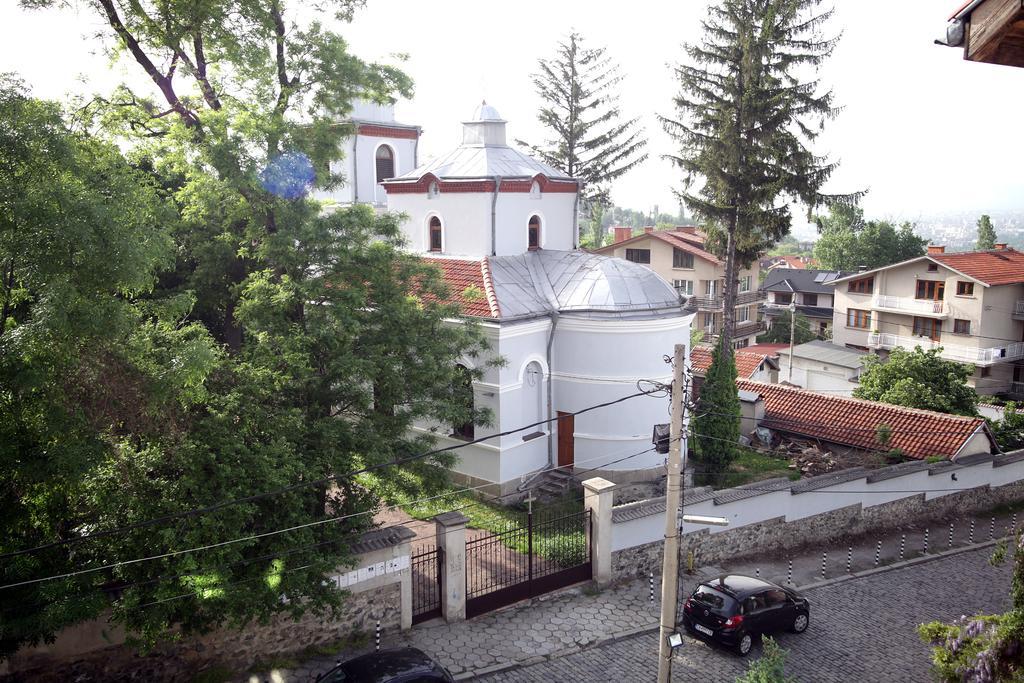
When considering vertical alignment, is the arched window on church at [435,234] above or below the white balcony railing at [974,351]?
above

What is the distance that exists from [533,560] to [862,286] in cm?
3270

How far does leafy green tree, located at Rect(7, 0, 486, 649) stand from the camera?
10094mm

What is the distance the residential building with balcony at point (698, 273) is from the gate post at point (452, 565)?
34796 millimetres

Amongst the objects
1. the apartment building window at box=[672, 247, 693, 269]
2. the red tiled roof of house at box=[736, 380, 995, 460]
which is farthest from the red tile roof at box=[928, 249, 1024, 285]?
the red tiled roof of house at box=[736, 380, 995, 460]

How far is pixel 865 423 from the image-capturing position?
2383cm

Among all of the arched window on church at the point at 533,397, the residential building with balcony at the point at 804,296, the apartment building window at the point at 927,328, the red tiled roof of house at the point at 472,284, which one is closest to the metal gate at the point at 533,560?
the arched window on church at the point at 533,397

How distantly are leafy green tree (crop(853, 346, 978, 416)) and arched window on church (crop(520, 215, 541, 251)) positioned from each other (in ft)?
41.9

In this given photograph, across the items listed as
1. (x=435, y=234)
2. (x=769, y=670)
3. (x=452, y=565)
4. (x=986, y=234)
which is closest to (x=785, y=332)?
(x=986, y=234)

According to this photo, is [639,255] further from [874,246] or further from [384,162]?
[384,162]

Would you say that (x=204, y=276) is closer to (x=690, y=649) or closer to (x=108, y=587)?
(x=108, y=587)

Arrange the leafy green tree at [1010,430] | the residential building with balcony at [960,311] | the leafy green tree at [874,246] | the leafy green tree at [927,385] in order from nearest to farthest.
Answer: the leafy green tree at [1010,430] < the leafy green tree at [927,385] < the residential building with balcony at [960,311] < the leafy green tree at [874,246]

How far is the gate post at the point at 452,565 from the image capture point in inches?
549

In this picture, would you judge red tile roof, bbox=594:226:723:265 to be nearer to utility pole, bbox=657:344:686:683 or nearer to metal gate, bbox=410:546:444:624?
metal gate, bbox=410:546:444:624

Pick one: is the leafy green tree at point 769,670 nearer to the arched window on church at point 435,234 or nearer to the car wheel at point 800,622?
the car wheel at point 800,622
